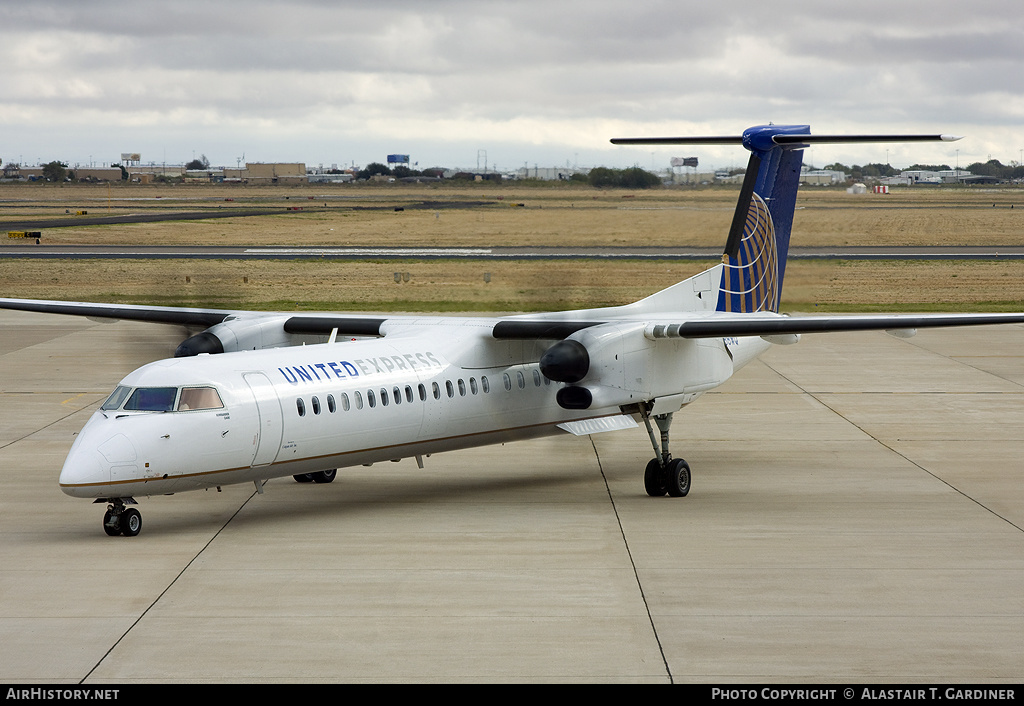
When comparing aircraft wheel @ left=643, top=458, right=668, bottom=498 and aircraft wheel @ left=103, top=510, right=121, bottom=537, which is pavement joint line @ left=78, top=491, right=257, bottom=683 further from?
aircraft wheel @ left=643, top=458, right=668, bottom=498

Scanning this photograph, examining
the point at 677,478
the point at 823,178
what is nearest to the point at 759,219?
the point at 677,478

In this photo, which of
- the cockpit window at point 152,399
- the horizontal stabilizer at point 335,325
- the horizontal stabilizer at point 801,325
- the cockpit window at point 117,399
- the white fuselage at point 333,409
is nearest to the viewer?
the white fuselage at point 333,409

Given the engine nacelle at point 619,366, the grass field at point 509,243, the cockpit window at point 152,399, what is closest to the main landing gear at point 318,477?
the grass field at point 509,243

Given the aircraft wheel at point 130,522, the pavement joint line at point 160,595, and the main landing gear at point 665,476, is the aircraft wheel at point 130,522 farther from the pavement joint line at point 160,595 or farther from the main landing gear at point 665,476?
the main landing gear at point 665,476

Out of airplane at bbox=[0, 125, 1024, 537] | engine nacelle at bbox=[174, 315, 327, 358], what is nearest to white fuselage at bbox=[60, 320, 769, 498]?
airplane at bbox=[0, 125, 1024, 537]

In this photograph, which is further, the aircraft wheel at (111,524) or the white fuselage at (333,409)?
the aircraft wheel at (111,524)

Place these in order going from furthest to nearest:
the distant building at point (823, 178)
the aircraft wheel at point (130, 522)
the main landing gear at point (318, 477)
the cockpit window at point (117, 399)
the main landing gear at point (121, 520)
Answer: the distant building at point (823, 178)
the main landing gear at point (318, 477)
the aircraft wheel at point (130, 522)
the main landing gear at point (121, 520)
the cockpit window at point (117, 399)

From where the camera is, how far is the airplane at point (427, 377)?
47.4 feet

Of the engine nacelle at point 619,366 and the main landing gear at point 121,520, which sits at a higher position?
the engine nacelle at point 619,366

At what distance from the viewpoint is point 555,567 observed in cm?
1391

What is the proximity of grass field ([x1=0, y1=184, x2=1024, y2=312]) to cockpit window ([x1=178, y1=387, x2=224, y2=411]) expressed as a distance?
200 inches

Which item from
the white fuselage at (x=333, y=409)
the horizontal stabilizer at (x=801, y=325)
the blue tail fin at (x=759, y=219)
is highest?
the blue tail fin at (x=759, y=219)

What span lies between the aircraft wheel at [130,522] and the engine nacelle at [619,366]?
20.0 ft
